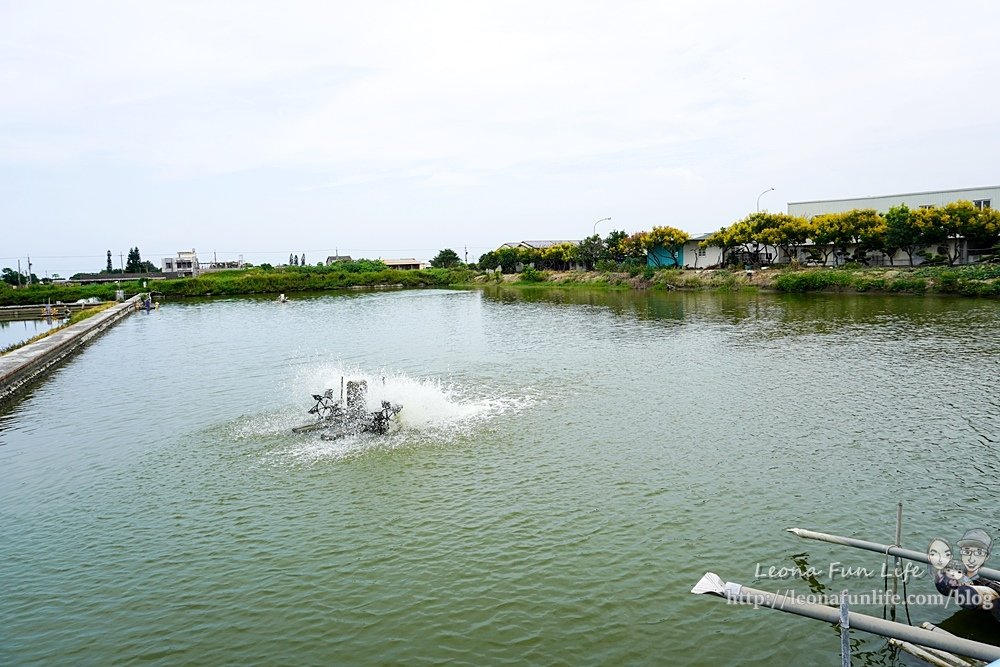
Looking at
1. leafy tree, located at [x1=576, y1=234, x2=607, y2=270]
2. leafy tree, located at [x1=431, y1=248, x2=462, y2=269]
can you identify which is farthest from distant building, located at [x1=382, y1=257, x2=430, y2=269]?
leafy tree, located at [x1=576, y1=234, x2=607, y2=270]

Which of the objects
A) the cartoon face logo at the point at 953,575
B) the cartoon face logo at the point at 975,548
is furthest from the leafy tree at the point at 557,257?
the cartoon face logo at the point at 975,548

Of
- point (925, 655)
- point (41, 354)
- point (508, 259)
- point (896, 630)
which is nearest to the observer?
point (896, 630)

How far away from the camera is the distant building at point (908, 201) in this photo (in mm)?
63375

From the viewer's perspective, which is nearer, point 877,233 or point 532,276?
point 877,233

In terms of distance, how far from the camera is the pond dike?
2873cm

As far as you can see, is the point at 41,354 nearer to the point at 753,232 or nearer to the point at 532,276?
the point at 753,232

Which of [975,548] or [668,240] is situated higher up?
[668,240]

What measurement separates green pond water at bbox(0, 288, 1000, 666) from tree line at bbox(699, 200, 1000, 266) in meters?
30.1

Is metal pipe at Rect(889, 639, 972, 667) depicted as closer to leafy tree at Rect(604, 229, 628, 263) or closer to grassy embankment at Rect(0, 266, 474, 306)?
leafy tree at Rect(604, 229, 628, 263)

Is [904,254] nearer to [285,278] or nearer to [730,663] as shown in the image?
[730,663]

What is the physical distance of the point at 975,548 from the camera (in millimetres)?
8102

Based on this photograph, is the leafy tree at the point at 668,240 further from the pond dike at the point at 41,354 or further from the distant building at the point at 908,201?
the pond dike at the point at 41,354

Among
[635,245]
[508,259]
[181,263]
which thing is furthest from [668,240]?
[181,263]

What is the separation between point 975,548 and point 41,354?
1564 inches
